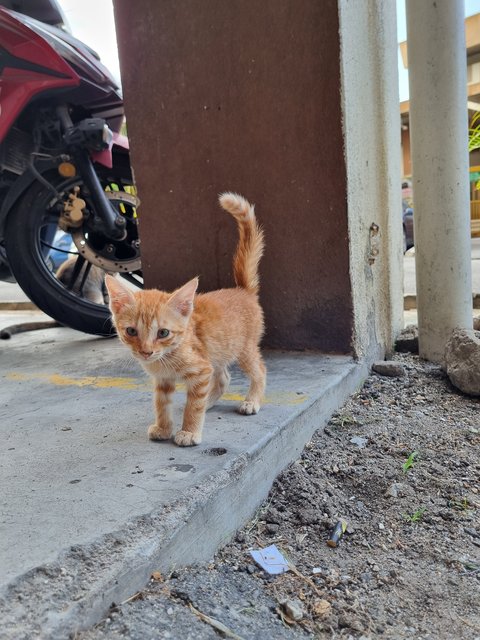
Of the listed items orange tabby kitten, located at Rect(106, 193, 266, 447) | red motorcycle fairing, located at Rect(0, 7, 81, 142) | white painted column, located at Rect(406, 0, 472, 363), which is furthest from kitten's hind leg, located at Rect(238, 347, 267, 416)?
red motorcycle fairing, located at Rect(0, 7, 81, 142)

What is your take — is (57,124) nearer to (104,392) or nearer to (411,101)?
(104,392)

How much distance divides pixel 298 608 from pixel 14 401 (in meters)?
1.57

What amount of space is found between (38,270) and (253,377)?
6.27ft

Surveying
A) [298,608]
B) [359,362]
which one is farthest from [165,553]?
[359,362]

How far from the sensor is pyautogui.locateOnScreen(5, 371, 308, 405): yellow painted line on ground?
1.97 m

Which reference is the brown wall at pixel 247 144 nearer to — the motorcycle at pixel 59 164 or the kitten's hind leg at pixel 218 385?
the motorcycle at pixel 59 164

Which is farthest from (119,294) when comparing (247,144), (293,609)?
(247,144)

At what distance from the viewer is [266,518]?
1.48 m

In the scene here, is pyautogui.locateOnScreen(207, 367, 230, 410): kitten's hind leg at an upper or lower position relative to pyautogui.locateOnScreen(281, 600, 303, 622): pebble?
upper

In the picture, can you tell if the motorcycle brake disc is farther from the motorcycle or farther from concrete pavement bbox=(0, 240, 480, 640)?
concrete pavement bbox=(0, 240, 480, 640)

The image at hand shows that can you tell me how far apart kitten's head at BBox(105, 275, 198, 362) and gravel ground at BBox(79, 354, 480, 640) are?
0.58 meters

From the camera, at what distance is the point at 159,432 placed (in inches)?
65.4

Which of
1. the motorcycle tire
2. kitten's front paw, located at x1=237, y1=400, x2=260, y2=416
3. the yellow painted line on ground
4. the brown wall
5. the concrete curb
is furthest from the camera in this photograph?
the motorcycle tire

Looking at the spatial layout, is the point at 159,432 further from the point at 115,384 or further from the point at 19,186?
the point at 19,186
